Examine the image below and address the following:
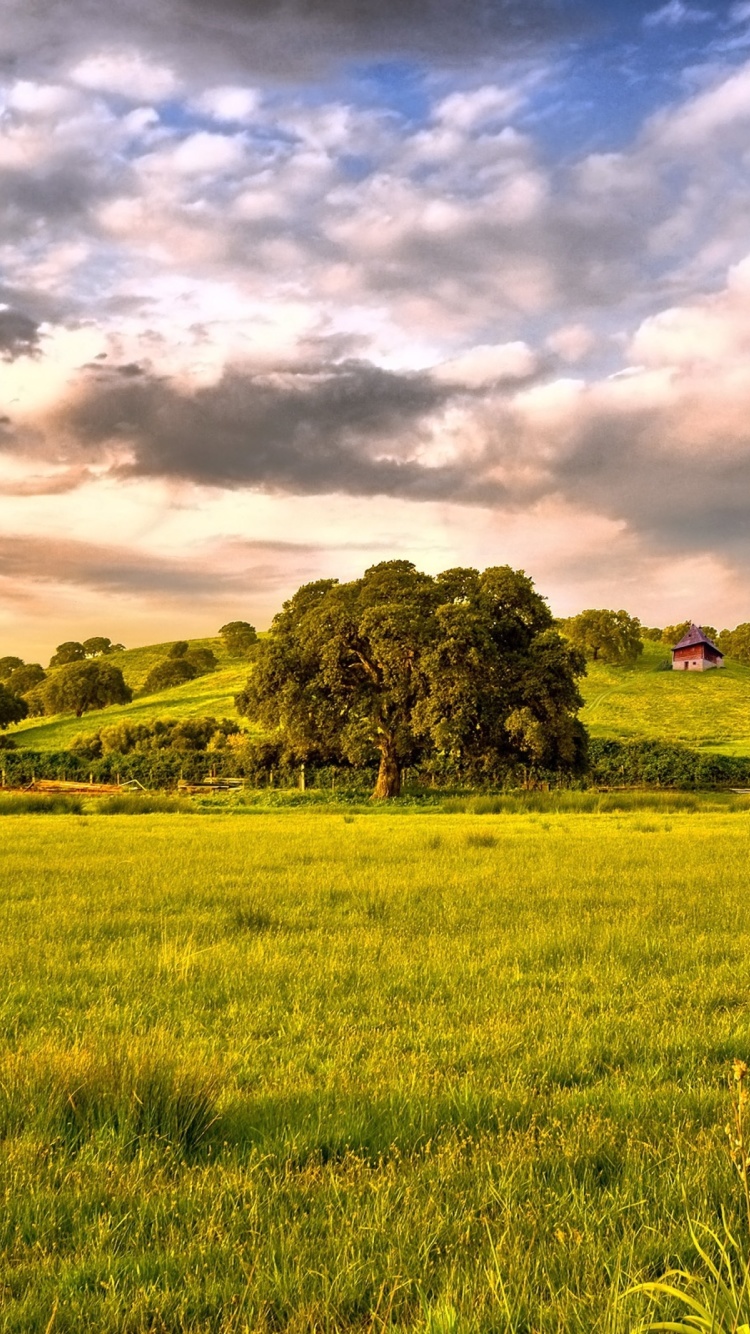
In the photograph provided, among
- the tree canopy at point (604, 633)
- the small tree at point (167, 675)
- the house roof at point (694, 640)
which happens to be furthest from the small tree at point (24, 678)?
the house roof at point (694, 640)

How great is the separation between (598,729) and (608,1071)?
247ft

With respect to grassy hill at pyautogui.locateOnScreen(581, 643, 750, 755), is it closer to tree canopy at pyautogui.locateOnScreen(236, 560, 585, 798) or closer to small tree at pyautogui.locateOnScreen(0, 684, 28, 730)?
tree canopy at pyautogui.locateOnScreen(236, 560, 585, 798)

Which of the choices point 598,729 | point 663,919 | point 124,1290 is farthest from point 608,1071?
point 598,729

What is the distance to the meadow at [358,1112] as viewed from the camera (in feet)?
10.7

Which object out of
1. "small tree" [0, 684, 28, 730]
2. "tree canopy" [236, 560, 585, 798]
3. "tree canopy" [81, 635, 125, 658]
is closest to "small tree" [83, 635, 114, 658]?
"tree canopy" [81, 635, 125, 658]

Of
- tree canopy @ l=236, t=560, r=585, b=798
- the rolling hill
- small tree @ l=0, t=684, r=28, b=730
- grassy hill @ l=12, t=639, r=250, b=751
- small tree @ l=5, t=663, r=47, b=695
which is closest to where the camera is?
tree canopy @ l=236, t=560, r=585, b=798

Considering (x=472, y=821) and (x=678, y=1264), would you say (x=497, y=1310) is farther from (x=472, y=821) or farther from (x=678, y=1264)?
(x=472, y=821)

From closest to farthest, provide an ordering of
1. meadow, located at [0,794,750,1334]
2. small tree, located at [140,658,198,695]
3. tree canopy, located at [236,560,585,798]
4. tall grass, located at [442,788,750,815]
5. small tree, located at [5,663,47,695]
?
1. meadow, located at [0,794,750,1334]
2. tall grass, located at [442,788,750,815]
3. tree canopy, located at [236,560,585,798]
4. small tree, located at [140,658,198,695]
5. small tree, located at [5,663,47,695]

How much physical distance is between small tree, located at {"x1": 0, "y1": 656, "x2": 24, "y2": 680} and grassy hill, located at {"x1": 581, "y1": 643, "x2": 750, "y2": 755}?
96.1m

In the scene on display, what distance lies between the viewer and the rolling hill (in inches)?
3194

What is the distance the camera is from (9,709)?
96.1 m

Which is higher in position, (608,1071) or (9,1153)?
(9,1153)

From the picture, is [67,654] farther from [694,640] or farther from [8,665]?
[694,640]

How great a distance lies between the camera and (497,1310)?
303cm
